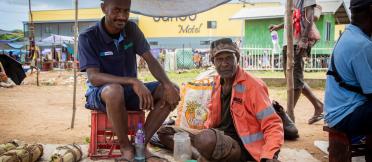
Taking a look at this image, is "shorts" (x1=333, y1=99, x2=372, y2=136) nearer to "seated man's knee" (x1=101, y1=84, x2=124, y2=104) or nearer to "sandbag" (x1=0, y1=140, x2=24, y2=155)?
"seated man's knee" (x1=101, y1=84, x2=124, y2=104)

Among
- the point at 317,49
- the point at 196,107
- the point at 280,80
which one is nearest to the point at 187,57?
the point at 317,49

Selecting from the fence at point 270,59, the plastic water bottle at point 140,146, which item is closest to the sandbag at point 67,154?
the plastic water bottle at point 140,146

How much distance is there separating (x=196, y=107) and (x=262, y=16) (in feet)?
59.2

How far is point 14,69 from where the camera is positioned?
9961 millimetres

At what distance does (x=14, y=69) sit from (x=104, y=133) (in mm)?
7420

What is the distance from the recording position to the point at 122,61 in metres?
3.59

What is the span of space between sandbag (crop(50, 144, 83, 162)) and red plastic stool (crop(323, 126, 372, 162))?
2143mm

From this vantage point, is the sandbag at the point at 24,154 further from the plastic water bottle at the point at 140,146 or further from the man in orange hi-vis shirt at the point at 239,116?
the man in orange hi-vis shirt at the point at 239,116

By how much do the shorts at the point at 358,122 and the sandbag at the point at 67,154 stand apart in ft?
7.25

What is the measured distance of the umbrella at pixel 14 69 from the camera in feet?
31.9

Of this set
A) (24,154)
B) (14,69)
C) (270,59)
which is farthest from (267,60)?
(24,154)

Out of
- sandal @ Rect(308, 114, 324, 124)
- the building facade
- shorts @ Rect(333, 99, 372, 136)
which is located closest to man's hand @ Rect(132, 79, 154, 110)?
shorts @ Rect(333, 99, 372, 136)

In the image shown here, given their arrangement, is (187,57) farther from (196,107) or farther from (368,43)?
(368,43)

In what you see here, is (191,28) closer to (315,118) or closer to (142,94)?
(315,118)
